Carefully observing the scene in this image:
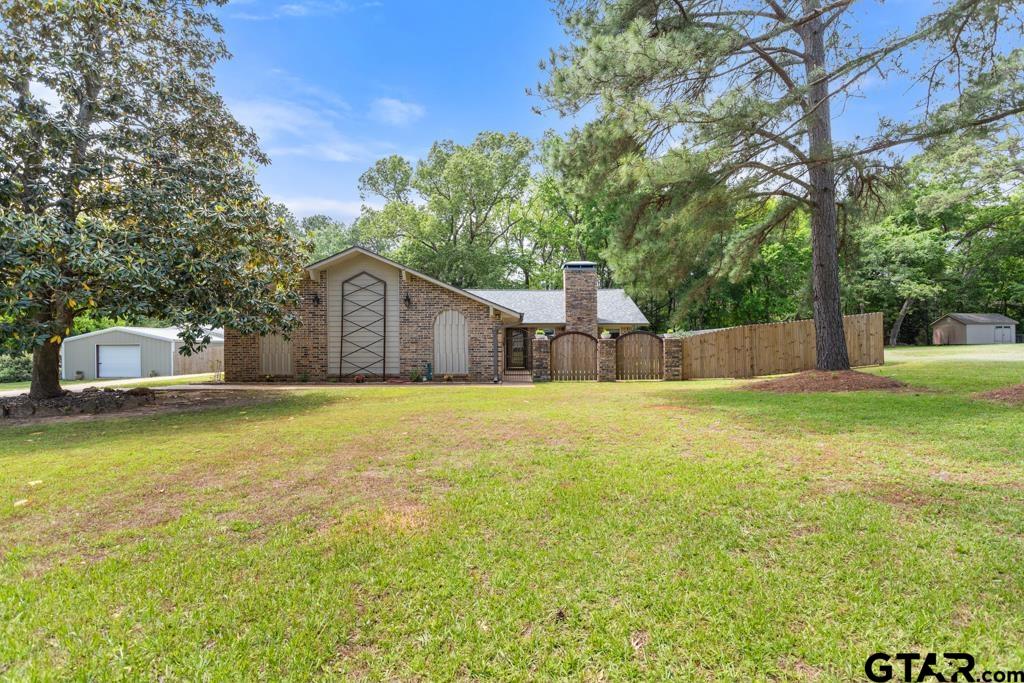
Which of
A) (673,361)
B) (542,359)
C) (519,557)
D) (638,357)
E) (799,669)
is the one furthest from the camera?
(542,359)

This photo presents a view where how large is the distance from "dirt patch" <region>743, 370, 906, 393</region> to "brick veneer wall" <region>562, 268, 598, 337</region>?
32.3 ft

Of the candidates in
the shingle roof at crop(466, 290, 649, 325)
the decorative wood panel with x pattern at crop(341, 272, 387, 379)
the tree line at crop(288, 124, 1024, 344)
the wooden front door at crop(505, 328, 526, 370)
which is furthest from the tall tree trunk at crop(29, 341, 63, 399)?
the tree line at crop(288, 124, 1024, 344)

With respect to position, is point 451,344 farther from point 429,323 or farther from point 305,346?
point 305,346

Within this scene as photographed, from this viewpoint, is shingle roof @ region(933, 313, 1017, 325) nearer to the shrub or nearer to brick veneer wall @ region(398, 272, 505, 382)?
brick veneer wall @ region(398, 272, 505, 382)

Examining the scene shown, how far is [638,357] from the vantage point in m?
15.1

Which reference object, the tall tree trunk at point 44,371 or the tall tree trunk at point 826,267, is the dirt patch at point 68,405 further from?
the tall tree trunk at point 826,267

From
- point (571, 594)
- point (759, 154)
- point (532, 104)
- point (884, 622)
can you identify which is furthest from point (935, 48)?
point (571, 594)

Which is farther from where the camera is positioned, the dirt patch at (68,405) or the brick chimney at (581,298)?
the brick chimney at (581,298)

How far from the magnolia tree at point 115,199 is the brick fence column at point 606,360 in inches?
358

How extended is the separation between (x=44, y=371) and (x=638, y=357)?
15.2 metres

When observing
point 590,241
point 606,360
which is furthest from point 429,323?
point 590,241

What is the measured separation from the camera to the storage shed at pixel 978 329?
38406 mm

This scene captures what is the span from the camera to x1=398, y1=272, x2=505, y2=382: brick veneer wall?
16234mm

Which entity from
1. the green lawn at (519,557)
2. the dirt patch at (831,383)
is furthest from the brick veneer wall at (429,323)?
the green lawn at (519,557)
